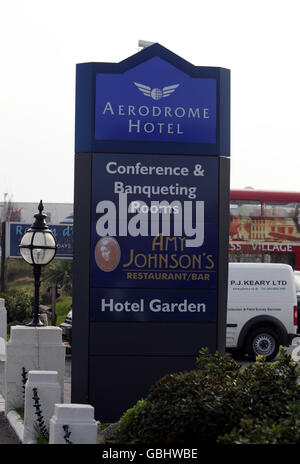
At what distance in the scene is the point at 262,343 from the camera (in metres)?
22.2

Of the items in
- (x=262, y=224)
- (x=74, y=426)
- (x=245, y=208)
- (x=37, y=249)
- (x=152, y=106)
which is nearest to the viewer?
(x=74, y=426)

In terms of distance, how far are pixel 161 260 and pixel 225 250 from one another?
0.84 meters

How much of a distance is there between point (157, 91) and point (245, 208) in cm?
1990

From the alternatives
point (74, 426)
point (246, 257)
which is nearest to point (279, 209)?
point (246, 257)

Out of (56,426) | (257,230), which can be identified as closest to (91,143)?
(56,426)

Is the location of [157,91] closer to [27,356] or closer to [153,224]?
[153,224]

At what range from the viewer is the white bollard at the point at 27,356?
12.2 metres

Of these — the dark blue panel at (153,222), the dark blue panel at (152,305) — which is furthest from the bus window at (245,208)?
the dark blue panel at (152,305)

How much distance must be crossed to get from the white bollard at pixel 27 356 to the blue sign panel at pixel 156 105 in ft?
9.69

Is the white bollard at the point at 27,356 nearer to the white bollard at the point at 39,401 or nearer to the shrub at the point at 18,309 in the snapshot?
the white bollard at the point at 39,401

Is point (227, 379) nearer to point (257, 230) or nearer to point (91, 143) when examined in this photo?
A: point (91, 143)

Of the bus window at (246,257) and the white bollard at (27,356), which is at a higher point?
the bus window at (246,257)

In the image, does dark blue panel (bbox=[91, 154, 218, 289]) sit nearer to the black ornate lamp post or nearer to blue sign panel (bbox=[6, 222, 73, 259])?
the black ornate lamp post

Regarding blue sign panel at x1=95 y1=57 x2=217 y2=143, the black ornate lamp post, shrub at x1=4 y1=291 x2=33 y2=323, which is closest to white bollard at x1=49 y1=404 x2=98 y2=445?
blue sign panel at x1=95 y1=57 x2=217 y2=143
